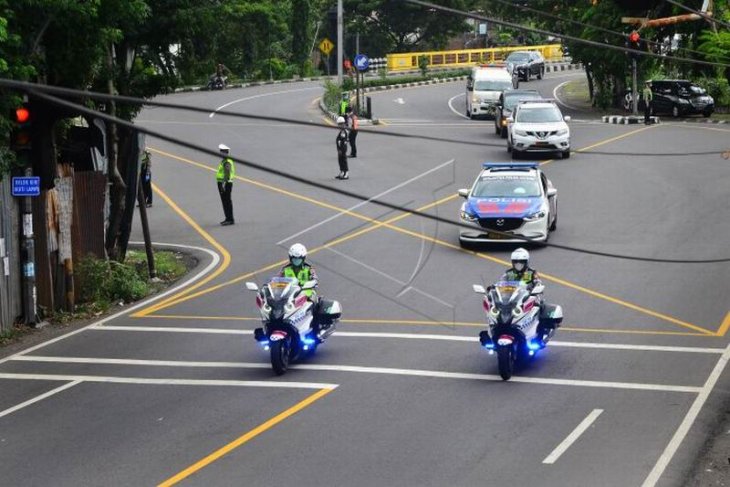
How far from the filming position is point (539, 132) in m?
40.0

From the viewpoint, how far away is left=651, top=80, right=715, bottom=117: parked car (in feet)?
174

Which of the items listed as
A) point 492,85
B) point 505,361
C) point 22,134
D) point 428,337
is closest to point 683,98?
point 492,85

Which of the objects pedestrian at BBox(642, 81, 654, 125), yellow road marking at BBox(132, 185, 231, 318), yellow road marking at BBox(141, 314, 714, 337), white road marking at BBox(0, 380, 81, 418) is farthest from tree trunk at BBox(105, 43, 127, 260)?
pedestrian at BBox(642, 81, 654, 125)

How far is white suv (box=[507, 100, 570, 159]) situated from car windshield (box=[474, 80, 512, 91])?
13.9 m

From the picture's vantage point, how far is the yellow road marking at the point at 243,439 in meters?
12.7

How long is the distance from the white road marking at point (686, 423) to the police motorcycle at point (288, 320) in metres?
5.58

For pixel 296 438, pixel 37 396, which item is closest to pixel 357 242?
pixel 37 396

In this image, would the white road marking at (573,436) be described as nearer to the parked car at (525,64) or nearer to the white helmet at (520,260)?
the white helmet at (520,260)

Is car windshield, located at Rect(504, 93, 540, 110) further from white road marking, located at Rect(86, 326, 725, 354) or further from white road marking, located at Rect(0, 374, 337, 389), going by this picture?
white road marking, located at Rect(0, 374, 337, 389)

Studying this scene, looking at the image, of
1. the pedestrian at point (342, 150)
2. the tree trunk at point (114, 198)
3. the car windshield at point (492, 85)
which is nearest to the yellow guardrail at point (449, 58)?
the car windshield at point (492, 85)

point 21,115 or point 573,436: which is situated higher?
point 21,115

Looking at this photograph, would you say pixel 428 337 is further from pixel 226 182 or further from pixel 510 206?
pixel 226 182

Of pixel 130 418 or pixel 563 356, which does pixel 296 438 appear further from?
pixel 563 356

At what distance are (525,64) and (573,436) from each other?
65.9 m
